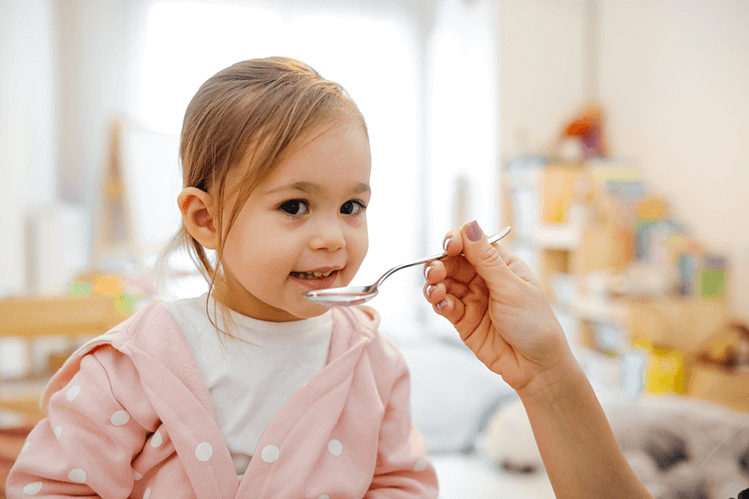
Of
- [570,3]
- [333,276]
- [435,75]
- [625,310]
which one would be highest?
[570,3]

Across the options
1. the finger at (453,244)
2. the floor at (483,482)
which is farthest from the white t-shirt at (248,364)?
the floor at (483,482)

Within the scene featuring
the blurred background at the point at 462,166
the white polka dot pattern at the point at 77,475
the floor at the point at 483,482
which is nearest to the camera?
the white polka dot pattern at the point at 77,475

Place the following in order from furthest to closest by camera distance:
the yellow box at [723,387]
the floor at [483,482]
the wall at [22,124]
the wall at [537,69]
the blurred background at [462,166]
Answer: the wall at [537,69] → the wall at [22,124] → the blurred background at [462,166] → the yellow box at [723,387] → the floor at [483,482]

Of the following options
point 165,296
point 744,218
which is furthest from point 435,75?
point 165,296

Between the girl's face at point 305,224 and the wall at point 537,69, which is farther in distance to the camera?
the wall at point 537,69

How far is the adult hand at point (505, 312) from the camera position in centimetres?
62

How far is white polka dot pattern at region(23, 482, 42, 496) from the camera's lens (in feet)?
1.76

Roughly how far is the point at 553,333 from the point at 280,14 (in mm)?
3516

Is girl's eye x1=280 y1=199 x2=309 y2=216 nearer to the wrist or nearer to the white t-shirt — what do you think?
the white t-shirt

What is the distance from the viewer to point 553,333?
2.03 feet

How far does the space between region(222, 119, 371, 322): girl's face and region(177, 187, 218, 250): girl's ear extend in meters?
0.04

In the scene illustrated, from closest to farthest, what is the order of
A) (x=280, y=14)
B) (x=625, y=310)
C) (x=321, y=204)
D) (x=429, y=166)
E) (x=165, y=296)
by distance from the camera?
1. (x=321, y=204)
2. (x=165, y=296)
3. (x=625, y=310)
4. (x=280, y=14)
5. (x=429, y=166)

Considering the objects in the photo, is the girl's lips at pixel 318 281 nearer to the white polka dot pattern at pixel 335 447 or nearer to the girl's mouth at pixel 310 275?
the girl's mouth at pixel 310 275

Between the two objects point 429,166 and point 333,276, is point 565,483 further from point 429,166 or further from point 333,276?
point 429,166
